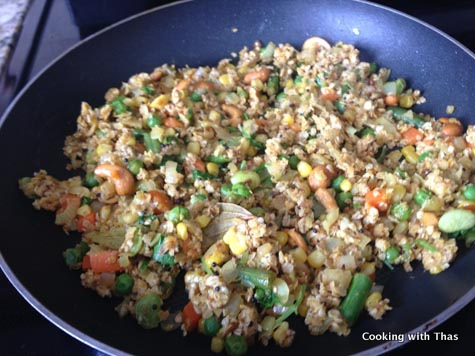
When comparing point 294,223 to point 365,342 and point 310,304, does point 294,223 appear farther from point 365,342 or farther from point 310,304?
point 365,342

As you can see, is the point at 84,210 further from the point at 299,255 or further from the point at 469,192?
the point at 469,192

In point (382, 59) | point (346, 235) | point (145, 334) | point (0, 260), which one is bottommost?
point (145, 334)

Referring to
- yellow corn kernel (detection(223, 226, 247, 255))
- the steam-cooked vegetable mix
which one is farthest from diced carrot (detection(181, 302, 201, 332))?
yellow corn kernel (detection(223, 226, 247, 255))

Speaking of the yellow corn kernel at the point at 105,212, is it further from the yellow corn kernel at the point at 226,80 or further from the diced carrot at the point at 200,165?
the yellow corn kernel at the point at 226,80

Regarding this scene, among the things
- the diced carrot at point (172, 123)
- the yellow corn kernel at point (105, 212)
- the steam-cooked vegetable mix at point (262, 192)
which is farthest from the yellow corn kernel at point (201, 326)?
the diced carrot at point (172, 123)

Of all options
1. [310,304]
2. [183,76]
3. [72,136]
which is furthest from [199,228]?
[183,76]
